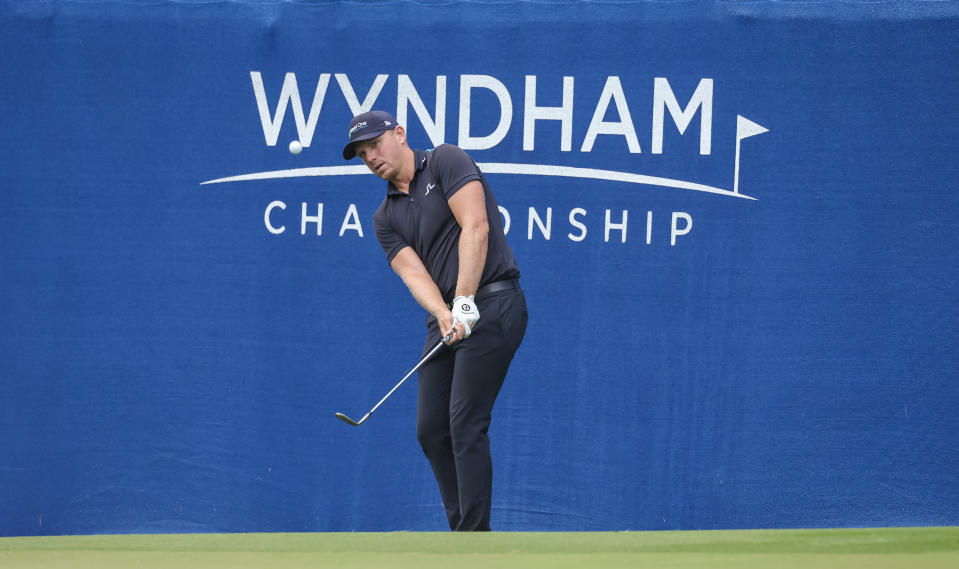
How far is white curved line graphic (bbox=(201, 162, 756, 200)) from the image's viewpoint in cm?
349

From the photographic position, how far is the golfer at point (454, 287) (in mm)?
2791

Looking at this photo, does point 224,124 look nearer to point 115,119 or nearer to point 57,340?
point 115,119

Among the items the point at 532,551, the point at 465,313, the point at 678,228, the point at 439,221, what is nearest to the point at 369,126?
the point at 439,221

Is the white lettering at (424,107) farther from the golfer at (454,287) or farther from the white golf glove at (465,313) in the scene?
the white golf glove at (465,313)

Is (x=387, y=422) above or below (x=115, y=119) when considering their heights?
below

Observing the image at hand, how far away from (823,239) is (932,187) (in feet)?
1.26

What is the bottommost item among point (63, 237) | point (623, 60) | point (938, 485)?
point (938, 485)

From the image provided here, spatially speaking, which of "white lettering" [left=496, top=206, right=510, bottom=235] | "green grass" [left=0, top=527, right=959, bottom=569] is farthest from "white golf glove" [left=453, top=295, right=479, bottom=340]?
"white lettering" [left=496, top=206, right=510, bottom=235]

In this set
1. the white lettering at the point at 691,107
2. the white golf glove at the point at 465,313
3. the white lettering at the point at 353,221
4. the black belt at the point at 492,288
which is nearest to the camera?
the white golf glove at the point at 465,313

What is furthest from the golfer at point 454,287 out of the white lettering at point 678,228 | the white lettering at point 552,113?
the white lettering at point 678,228

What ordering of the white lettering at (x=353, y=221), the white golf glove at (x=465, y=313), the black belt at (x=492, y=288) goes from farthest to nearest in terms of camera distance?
the white lettering at (x=353, y=221) < the black belt at (x=492, y=288) < the white golf glove at (x=465, y=313)

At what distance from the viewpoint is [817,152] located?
3.48 meters

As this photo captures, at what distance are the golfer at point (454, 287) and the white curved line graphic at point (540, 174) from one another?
0.60 metres

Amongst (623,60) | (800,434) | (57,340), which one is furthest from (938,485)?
(57,340)
